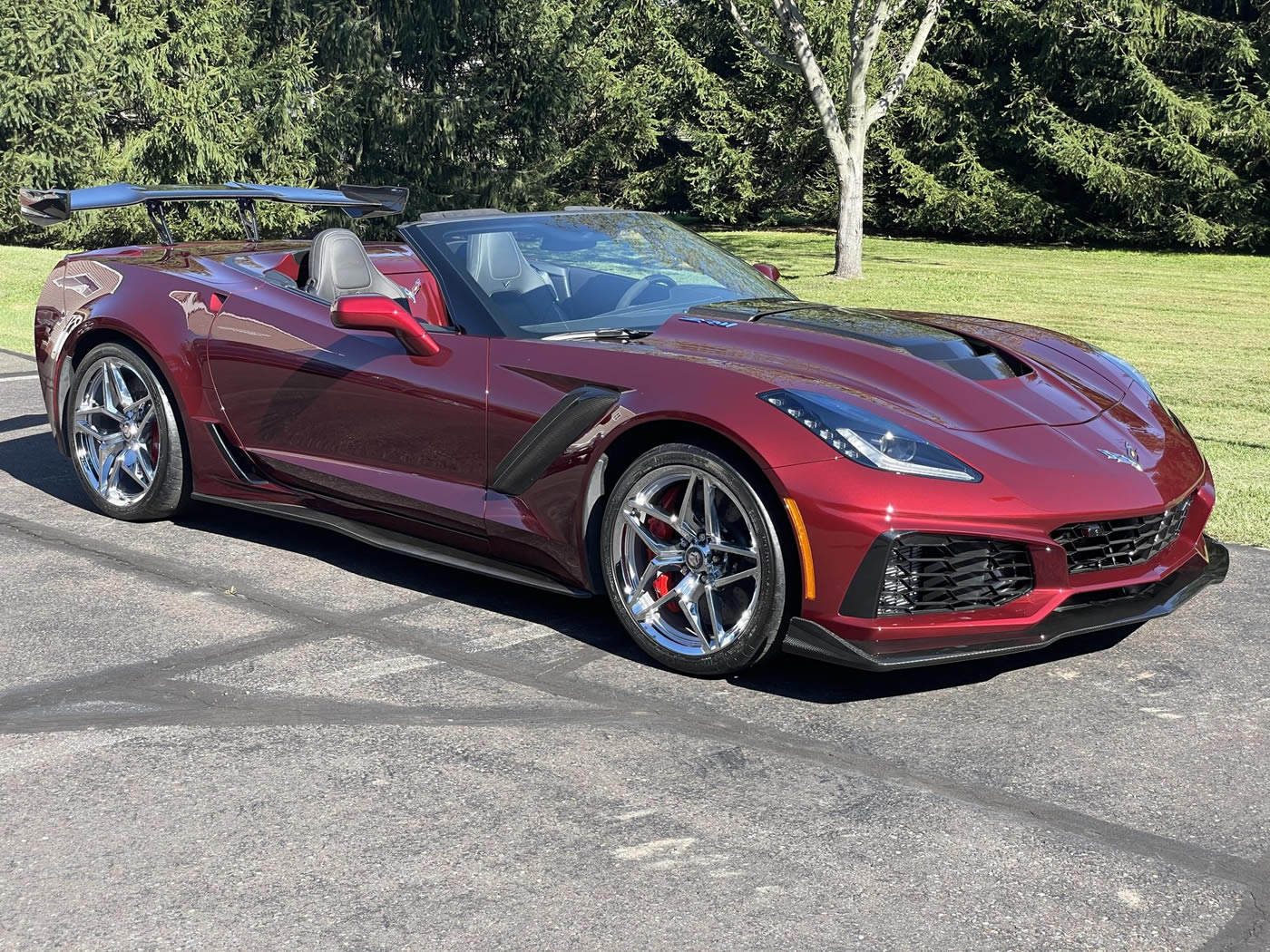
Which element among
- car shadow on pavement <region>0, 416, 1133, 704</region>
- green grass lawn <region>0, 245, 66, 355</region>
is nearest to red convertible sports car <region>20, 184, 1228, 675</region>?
car shadow on pavement <region>0, 416, 1133, 704</region>

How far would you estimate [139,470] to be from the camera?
625cm

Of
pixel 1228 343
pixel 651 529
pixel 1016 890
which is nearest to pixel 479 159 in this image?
pixel 1228 343

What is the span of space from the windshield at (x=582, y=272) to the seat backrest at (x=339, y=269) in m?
0.44

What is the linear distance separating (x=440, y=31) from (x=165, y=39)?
197 inches

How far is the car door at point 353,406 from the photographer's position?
16.3ft

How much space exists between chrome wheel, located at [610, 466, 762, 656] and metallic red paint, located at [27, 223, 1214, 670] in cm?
15

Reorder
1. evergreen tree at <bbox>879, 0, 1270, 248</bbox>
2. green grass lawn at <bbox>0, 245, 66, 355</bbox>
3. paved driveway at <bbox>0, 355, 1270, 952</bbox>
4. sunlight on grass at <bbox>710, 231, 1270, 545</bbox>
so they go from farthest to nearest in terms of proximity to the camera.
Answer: evergreen tree at <bbox>879, 0, 1270, 248</bbox> < green grass lawn at <bbox>0, 245, 66, 355</bbox> < sunlight on grass at <bbox>710, 231, 1270, 545</bbox> < paved driveway at <bbox>0, 355, 1270, 952</bbox>

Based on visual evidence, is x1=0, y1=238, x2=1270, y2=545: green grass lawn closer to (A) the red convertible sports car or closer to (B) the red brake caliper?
(A) the red convertible sports car

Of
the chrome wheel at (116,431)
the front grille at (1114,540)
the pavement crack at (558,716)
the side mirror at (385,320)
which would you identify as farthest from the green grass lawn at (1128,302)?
the chrome wheel at (116,431)

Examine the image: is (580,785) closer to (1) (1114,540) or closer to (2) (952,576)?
(2) (952,576)

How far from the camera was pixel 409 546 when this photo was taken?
5207mm

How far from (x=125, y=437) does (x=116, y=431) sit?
110 millimetres

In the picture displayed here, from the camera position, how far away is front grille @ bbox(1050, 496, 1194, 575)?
4.13 metres

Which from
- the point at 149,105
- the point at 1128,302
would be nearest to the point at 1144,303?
the point at 1128,302
